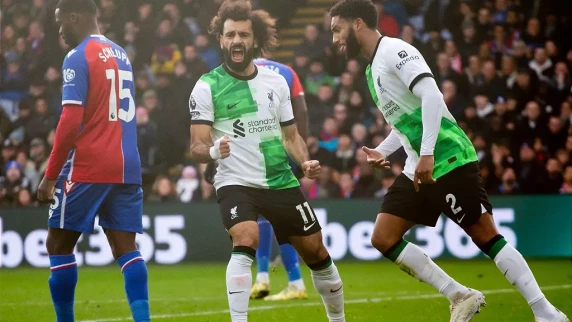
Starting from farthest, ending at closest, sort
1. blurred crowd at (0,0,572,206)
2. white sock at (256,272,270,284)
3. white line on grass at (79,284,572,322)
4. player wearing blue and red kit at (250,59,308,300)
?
1. blurred crowd at (0,0,572,206)
2. white sock at (256,272,270,284)
3. player wearing blue and red kit at (250,59,308,300)
4. white line on grass at (79,284,572,322)

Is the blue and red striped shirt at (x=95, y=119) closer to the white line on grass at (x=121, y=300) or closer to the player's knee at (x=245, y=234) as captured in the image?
the player's knee at (x=245, y=234)

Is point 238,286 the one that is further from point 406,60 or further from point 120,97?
point 406,60

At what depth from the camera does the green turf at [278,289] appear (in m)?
8.88

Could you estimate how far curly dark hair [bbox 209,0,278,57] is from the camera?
7.12 meters

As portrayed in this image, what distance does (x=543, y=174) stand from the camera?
50.1ft

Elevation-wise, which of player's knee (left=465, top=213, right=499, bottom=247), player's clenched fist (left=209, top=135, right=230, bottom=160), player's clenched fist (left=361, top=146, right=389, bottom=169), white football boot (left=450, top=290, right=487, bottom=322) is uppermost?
player's clenched fist (left=209, top=135, right=230, bottom=160)

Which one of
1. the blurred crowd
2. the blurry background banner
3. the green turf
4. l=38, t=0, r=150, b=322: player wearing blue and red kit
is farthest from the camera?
the blurred crowd

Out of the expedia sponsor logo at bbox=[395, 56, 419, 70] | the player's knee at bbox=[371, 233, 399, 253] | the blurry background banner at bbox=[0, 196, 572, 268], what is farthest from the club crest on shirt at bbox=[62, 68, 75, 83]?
the blurry background banner at bbox=[0, 196, 572, 268]

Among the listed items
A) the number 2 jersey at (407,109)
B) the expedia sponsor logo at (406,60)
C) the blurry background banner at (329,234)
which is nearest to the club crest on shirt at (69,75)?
the number 2 jersey at (407,109)

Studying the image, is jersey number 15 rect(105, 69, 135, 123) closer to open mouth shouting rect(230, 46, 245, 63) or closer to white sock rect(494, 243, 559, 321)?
open mouth shouting rect(230, 46, 245, 63)

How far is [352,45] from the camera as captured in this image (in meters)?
7.09

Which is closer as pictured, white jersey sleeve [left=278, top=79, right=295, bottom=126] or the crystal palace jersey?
the crystal palace jersey

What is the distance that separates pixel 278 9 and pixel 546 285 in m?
11.3

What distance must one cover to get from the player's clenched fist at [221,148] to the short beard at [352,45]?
118 centimetres
